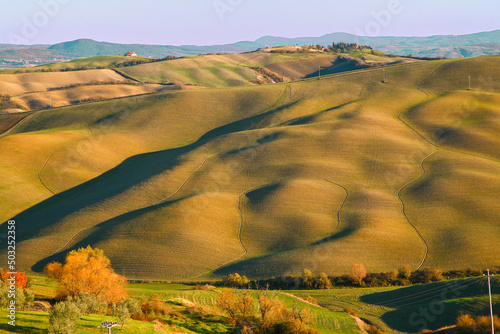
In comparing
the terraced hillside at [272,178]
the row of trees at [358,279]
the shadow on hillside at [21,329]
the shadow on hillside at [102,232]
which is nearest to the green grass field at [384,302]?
the row of trees at [358,279]

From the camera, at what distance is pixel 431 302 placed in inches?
1553

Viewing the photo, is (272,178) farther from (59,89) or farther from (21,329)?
(59,89)

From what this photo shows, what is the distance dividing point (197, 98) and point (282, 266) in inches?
3141

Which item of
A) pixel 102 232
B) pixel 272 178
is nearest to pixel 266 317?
pixel 102 232

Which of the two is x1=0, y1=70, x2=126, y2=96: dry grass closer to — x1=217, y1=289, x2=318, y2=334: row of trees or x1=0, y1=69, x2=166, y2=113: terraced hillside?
x1=0, y1=69, x2=166, y2=113: terraced hillside

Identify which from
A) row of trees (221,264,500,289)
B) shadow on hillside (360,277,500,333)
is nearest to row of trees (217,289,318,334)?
shadow on hillside (360,277,500,333)

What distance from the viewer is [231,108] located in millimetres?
119188

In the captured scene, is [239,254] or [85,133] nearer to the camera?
[239,254]

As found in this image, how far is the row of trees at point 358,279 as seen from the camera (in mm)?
47938

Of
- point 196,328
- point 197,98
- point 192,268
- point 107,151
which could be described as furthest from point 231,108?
point 196,328

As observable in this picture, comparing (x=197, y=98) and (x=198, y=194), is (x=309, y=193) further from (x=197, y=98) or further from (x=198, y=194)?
(x=197, y=98)

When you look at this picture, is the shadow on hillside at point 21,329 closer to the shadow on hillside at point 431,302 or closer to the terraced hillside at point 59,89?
the shadow on hillside at point 431,302

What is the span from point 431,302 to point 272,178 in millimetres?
39030

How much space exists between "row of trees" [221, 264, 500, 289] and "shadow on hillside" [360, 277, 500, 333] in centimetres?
431
